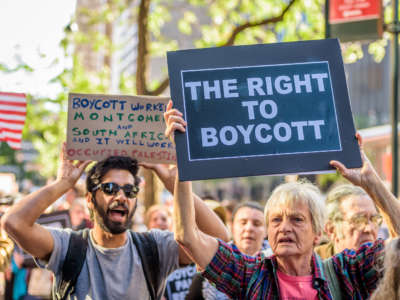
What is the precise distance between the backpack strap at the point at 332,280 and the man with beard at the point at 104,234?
0.83 meters

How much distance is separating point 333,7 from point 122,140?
4.68 metres

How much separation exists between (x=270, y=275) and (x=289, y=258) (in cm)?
13

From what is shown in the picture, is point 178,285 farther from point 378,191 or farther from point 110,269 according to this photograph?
point 378,191

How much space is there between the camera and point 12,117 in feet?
21.4

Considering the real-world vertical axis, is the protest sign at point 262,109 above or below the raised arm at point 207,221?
above

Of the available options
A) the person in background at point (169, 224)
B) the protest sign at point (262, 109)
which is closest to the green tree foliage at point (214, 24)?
the person in background at point (169, 224)

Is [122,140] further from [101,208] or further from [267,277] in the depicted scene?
[267,277]

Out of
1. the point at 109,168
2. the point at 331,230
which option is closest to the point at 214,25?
the point at 331,230

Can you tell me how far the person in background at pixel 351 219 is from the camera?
4.16 meters

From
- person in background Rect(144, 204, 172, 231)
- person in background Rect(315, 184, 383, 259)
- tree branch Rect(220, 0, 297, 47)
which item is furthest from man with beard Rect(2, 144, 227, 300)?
tree branch Rect(220, 0, 297, 47)

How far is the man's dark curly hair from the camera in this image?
3729mm

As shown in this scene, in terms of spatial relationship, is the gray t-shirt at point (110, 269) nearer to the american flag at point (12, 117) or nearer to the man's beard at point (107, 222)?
the man's beard at point (107, 222)

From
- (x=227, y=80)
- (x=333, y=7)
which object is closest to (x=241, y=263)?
(x=227, y=80)

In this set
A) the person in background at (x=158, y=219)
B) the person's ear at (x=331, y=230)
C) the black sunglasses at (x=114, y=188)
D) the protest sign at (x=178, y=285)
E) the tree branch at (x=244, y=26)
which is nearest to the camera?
the black sunglasses at (x=114, y=188)
